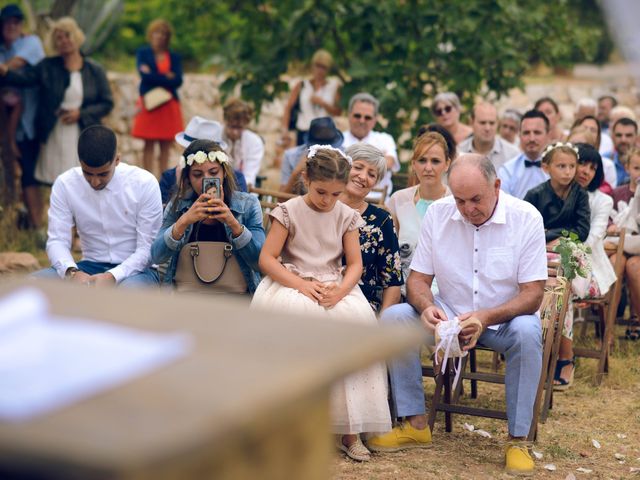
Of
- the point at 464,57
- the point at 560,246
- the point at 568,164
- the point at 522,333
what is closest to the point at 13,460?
the point at 522,333

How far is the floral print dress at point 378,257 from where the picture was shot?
5508 millimetres

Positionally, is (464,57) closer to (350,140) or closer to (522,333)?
(350,140)

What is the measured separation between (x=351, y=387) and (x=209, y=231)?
48.1 inches

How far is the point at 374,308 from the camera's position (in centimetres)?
555

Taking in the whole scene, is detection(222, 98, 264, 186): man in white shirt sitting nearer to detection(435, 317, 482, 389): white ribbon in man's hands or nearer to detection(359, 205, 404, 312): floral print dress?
detection(359, 205, 404, 312): floral print dress

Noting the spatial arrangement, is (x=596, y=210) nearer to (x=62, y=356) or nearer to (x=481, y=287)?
(x=481, y=287)

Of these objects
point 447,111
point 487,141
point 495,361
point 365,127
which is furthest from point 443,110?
point 495,361

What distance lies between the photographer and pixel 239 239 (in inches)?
212

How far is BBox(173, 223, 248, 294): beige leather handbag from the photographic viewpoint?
5430mm

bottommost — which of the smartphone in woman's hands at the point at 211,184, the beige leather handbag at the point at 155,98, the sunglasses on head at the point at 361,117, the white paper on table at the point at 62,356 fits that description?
the white paper on table at the point at 62,356

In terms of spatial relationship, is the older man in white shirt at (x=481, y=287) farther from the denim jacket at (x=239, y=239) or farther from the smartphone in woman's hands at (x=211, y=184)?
the smartphone in woman's hands at (x=211, y=184)

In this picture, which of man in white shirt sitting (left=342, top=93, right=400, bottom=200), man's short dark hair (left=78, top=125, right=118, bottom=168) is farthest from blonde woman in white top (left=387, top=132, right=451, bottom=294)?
man in white shirt sitting (left=342, top=93, right=400, bottom=200)

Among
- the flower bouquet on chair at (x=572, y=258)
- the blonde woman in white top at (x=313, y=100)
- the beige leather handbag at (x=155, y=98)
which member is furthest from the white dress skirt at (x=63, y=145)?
the flower bouquet on chair at (x=572, y=258)

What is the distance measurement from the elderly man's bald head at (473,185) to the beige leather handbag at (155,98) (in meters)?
5.86
